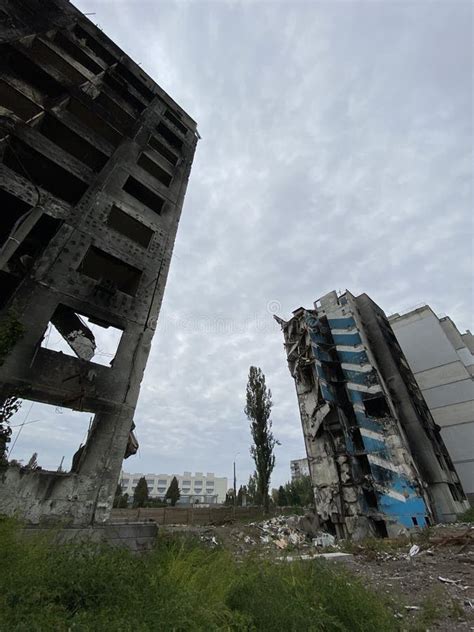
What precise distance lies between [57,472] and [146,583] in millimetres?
4180

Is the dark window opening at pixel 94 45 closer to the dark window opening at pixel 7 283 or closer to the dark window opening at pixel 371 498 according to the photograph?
the dark window opening at pixel 7 283

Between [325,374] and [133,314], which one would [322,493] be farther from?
[133,314]

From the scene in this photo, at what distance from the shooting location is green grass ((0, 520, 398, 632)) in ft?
9.06

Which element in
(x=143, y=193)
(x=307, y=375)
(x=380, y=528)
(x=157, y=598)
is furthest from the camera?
(x=307, y=375)

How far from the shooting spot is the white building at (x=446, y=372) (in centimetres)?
2252

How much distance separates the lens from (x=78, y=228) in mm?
9500

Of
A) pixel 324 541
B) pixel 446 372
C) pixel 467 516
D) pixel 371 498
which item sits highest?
pixel 446 372

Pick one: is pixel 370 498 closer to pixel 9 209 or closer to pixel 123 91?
pixel 9 209

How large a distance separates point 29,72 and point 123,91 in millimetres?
4269

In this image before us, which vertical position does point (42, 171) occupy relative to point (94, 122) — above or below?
below

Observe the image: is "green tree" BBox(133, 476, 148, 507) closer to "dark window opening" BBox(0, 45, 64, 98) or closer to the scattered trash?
the scattered trash

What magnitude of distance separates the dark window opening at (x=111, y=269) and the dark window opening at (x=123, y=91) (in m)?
9.56

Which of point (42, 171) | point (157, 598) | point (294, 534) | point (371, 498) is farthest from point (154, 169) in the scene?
point (371, 498)

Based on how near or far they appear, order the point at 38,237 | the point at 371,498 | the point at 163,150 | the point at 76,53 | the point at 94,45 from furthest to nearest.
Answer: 1. the point at 371,498
2. the point at 163,150
3. the point at 94,45
4. the point at 76,53
5. the point at 38,237
